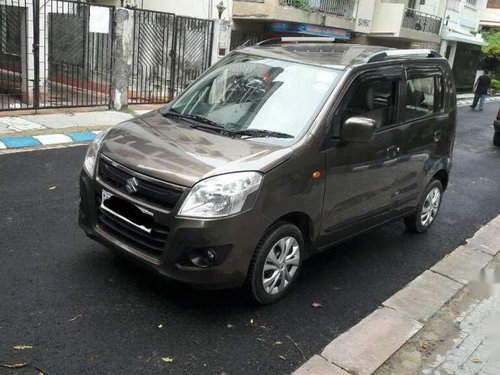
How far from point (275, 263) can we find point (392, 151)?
1623 mm

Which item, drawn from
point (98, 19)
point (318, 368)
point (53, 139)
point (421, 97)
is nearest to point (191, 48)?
point (98, 19)

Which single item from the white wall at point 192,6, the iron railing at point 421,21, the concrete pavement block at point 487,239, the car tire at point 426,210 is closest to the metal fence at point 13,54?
the white wall at point 192,6

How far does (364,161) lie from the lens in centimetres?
434

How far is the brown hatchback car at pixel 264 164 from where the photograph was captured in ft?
11.1

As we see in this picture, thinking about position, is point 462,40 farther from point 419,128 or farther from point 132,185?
point 132,185

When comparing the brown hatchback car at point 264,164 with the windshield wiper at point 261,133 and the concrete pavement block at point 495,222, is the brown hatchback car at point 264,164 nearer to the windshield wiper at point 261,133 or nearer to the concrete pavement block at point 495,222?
the windshield wiper at point 261,133

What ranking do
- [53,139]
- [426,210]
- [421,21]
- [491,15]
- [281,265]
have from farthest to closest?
1. [491,15]
2. [421,21]
3. [53,139]
4. [426,210]
5. [281,265]

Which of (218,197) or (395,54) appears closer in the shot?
(218,197)

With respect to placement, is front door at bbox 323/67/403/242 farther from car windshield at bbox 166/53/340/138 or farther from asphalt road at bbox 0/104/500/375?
asphalt road at bbox 0/104/500/375

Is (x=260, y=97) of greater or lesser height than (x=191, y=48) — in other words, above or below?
above

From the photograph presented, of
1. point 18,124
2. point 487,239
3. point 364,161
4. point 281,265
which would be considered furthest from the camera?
point 18,124

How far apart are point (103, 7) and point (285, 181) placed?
8.26 metres

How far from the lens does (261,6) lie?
1641 centimetres

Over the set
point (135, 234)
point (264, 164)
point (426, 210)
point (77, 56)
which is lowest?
point (426, 210)
